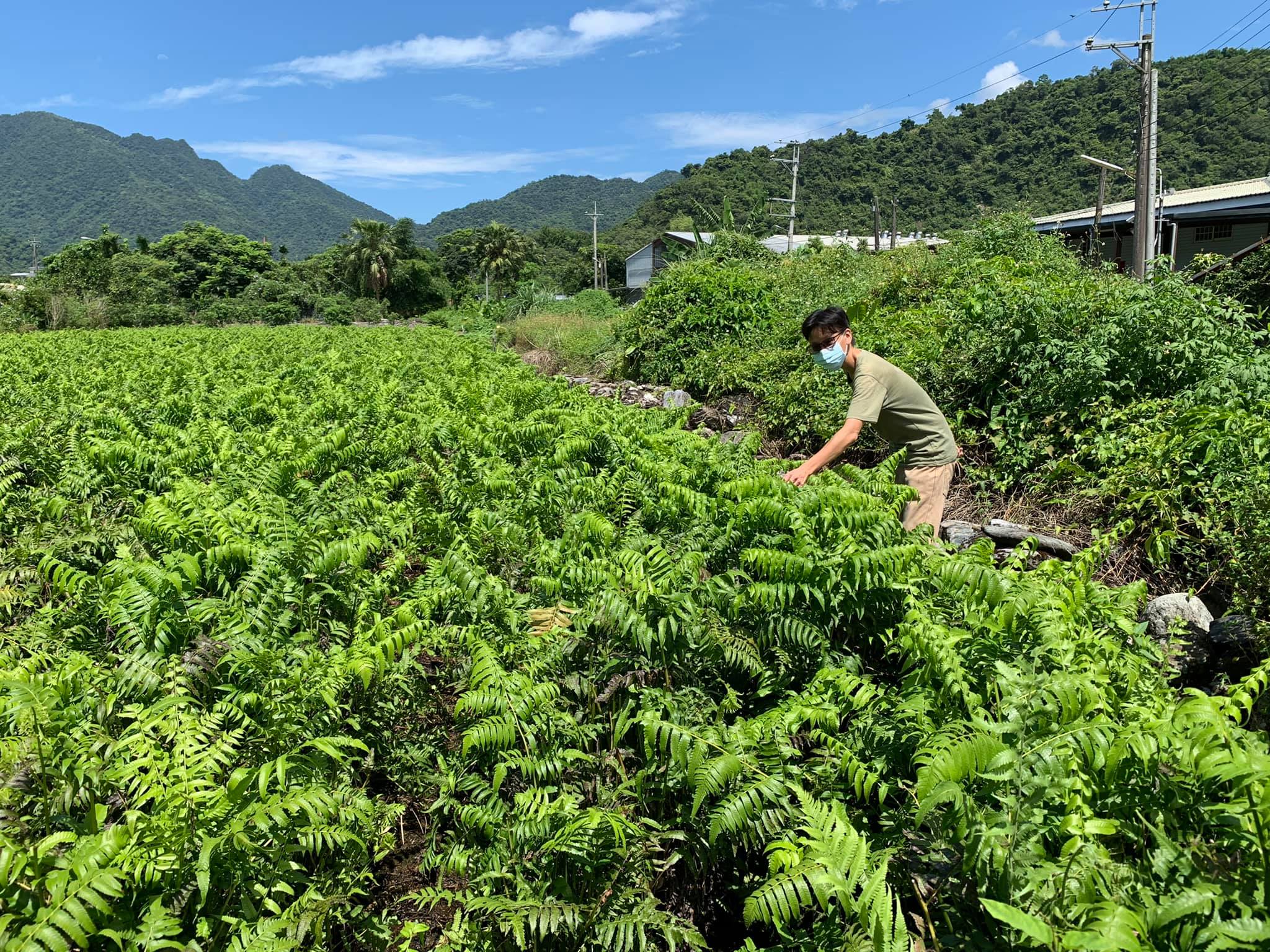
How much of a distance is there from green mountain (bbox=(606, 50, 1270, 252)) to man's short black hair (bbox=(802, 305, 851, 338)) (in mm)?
11664

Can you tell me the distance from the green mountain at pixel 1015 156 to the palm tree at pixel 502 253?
1274 cm

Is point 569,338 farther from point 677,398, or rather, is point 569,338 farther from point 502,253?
point 502,253

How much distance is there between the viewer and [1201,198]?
89.9ft

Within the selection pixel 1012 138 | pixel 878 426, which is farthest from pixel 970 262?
pixel 1012 138

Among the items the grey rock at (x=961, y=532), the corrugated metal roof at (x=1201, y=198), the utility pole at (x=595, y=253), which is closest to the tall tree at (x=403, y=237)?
the utility pole at (x=595, y=253)

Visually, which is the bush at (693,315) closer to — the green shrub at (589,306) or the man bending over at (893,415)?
the man bending over at (893,415)

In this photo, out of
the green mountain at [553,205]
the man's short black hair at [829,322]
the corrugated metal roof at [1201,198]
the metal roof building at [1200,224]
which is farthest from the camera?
the green mountain at [553,205]

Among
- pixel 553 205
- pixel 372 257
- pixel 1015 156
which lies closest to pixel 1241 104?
pixel 1015 156

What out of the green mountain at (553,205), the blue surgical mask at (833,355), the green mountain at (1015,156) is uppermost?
the green mountain at (553,205)

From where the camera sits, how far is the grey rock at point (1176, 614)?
16.9ft

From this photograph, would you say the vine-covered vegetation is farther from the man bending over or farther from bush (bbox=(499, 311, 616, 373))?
bush (bbox=(499, 311, 616, 373))

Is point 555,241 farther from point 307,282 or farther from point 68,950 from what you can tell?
point 68,950

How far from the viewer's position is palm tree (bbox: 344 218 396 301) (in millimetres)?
65438

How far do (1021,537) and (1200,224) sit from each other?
84.5ft
